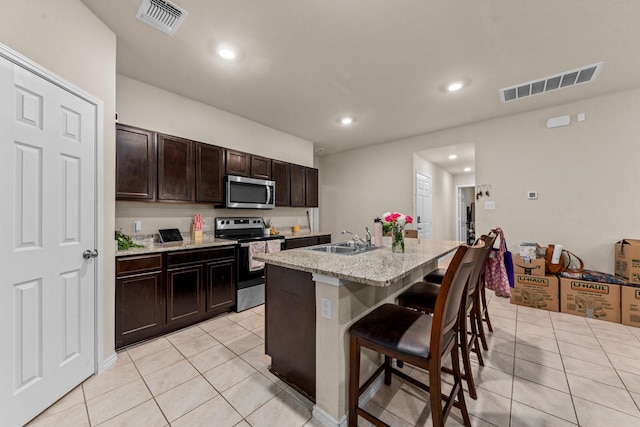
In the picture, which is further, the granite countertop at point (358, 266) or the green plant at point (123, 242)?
the green plant at point (123, 242)

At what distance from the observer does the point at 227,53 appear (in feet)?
7.84

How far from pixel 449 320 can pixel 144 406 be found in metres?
1.96

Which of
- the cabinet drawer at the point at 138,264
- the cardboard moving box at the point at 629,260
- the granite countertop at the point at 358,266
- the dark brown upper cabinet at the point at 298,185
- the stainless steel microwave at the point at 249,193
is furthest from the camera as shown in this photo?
the dark brown upper cabinet at the point at 298,185

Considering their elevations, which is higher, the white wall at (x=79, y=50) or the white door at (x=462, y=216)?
the white wall at (x=79, y=50)

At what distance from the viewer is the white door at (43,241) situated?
1392 millimetres

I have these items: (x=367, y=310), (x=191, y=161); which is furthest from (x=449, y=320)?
(x=191, y=161)

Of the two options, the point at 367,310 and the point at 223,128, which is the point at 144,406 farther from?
the point at 223,128

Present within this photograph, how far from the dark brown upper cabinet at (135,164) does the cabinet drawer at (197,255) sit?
696 millimetres

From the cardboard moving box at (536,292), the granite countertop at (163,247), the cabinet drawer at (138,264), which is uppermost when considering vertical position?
the granite countertop at (163,247)

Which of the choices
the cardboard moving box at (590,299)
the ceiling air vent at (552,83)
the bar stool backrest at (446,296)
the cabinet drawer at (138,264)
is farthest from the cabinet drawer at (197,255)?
the cardboard moving box at (590,299)

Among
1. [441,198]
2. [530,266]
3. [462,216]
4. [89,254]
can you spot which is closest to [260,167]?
[89,254]

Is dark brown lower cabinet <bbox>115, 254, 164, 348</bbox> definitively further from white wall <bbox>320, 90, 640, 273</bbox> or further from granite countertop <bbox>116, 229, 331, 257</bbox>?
white wall <bbox>320, 90, 640, 273</bbox>

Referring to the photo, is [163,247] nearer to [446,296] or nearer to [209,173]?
[209,173]

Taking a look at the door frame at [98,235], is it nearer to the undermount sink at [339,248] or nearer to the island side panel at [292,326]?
the island side panel at [292,326]
